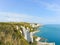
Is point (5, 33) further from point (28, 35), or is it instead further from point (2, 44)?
point (28, 35)

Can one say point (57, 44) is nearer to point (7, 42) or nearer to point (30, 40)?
point (30, 40)

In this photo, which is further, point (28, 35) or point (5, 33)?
point (28, 35)

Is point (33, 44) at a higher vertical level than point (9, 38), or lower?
lower

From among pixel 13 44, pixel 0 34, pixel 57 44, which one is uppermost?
pixel 0 34

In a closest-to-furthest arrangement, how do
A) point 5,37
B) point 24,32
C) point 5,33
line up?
point 5,37, point 5,33, point 24,32

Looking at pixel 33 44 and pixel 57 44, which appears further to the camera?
pixel 57 44

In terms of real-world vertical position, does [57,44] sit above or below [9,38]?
below

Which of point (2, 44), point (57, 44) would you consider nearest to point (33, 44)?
point (57, 44)

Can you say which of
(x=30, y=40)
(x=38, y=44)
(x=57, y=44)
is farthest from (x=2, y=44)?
(x=57, y=44)

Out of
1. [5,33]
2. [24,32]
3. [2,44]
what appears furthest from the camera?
[24,32]
